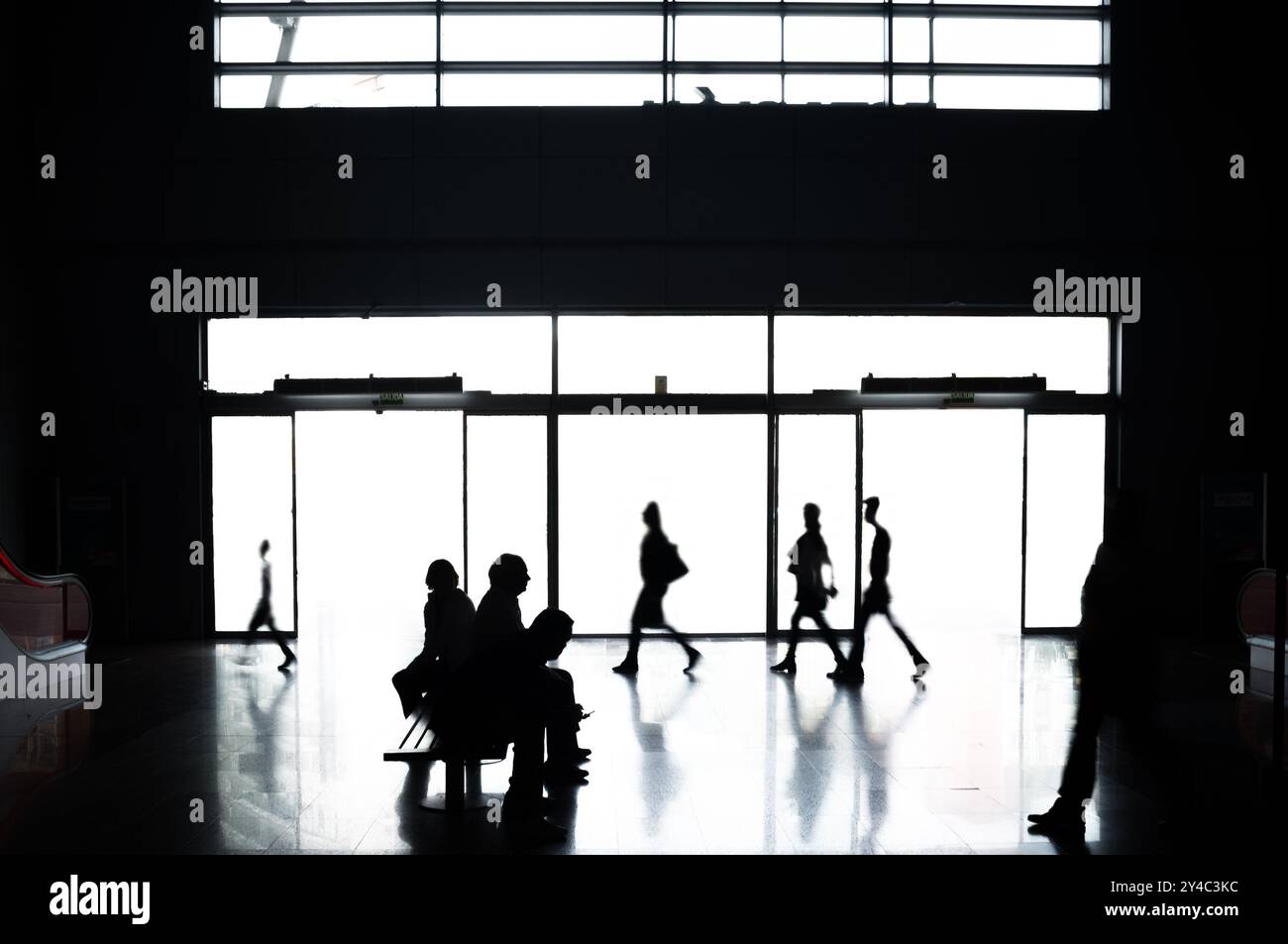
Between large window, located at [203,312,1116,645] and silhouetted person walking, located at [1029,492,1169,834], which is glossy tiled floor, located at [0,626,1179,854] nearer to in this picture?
silhouetted person walking, located at [1029,492,1169,834]

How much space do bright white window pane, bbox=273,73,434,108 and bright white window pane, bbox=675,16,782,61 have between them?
10.4 feet

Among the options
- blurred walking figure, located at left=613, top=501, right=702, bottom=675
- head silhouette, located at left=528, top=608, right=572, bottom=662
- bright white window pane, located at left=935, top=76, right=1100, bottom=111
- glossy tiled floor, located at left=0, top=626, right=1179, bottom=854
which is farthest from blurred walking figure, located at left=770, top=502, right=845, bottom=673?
bright white window pane, located at left=935, top=76, right=1100, bottom=111

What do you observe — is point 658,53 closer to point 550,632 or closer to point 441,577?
point 441,577

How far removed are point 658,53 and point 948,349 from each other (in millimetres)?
5141

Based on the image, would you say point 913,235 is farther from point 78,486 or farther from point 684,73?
point 78,486

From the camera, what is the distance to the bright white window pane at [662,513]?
12.2 m

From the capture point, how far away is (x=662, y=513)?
40.3 ft

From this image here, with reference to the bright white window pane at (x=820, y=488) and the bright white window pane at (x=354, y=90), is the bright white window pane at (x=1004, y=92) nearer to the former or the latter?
the bright white window pane at (x=820, y=488)

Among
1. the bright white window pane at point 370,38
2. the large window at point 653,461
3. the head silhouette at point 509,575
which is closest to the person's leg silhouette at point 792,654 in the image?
the large window at point 653,461

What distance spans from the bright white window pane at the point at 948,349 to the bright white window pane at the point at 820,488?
1.81 ft

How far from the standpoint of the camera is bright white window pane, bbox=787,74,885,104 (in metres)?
12.4

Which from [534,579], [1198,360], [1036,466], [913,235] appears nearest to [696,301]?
[913,235]

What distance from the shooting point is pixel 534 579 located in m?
12.3

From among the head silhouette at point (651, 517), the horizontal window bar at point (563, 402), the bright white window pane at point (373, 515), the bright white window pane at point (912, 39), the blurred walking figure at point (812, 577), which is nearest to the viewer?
Answer: the blurred walking figure at point (812, 577)
